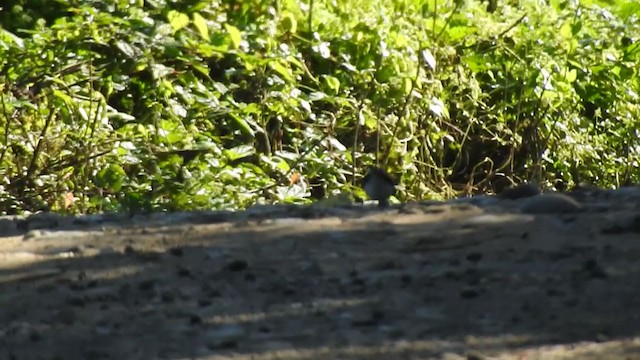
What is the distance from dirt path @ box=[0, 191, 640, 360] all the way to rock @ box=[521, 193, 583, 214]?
0.20 ft

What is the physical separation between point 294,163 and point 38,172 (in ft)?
4.41

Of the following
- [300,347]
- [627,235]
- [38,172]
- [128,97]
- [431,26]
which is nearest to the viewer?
[300,347]

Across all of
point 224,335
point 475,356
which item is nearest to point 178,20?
point 224,335

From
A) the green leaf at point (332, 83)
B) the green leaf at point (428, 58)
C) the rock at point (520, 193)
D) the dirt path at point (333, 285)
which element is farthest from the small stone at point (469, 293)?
the green leaf at point (428, 58)

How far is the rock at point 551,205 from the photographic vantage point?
4.38m

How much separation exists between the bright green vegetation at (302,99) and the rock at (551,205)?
8.09 feet

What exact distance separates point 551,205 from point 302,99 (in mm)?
3465

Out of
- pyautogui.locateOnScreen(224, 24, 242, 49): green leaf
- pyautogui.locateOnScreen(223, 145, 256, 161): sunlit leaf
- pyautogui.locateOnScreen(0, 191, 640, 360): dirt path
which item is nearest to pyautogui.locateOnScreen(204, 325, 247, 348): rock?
pyautogui.locateOnScreen(0, 191, 640, 360): dirt path

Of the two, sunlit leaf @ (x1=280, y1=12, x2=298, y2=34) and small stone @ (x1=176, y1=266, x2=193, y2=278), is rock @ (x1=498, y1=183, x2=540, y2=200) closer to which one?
small stone @ (x1=176, y1=266, x2=193, y2=278)

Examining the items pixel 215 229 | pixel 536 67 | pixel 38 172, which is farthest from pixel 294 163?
pixel 215 229

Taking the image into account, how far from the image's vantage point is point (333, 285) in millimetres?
3609

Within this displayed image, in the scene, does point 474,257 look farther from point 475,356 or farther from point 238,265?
point 475,356

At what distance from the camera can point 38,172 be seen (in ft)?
23.4

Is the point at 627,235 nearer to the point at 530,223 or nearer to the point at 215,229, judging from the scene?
the point at 530,223
